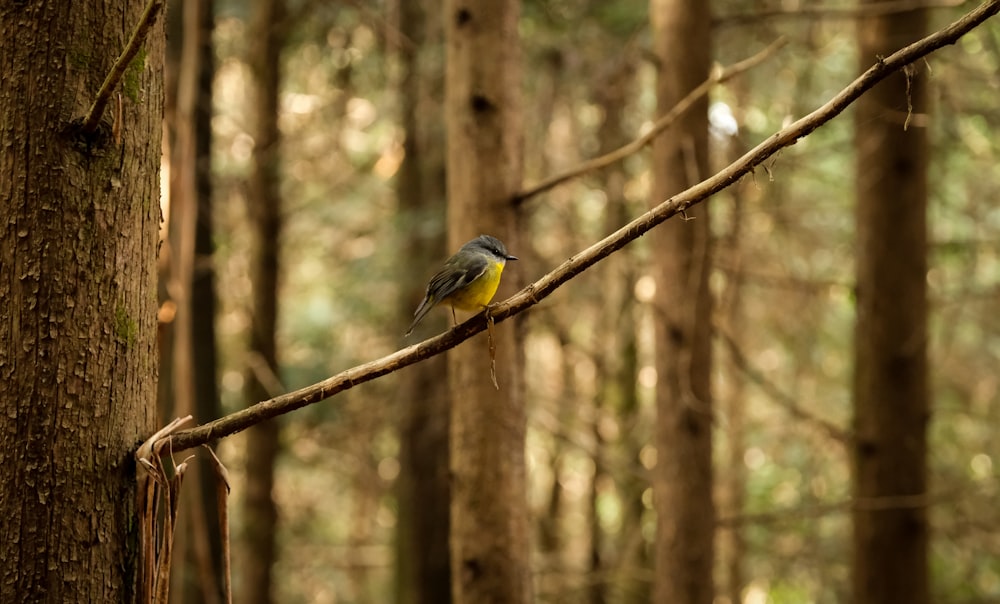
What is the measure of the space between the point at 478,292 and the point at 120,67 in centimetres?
162

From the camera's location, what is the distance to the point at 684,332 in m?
5.39

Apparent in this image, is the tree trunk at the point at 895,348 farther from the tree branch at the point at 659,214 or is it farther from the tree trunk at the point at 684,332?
the tree branch at the point at 659,214

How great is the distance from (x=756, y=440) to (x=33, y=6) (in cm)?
1234

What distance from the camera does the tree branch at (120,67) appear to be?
1675 mm

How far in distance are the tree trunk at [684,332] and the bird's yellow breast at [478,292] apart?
2401 millimetres

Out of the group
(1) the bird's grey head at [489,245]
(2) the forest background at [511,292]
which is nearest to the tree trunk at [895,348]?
(2) the forest background at [511,292]

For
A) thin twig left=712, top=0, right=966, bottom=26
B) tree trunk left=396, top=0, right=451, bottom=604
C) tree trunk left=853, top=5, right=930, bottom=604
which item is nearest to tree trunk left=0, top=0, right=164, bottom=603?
thin twig left=712, top=0, right=966, bottom=26

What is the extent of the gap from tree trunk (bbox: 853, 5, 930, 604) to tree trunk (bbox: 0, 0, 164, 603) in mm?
5595

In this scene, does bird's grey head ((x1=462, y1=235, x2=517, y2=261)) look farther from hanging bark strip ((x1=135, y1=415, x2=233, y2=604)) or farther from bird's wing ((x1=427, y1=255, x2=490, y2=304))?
hanging bark strip ((x1=135, y1=415, x2=233, y2=604))

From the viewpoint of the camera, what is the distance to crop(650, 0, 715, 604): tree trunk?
5379mm

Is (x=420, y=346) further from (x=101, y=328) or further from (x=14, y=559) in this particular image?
(x=14, y=559)

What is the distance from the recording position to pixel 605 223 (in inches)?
384

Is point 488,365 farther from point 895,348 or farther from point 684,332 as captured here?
point 895,348

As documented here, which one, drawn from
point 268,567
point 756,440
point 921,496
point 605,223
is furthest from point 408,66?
point 756,440
